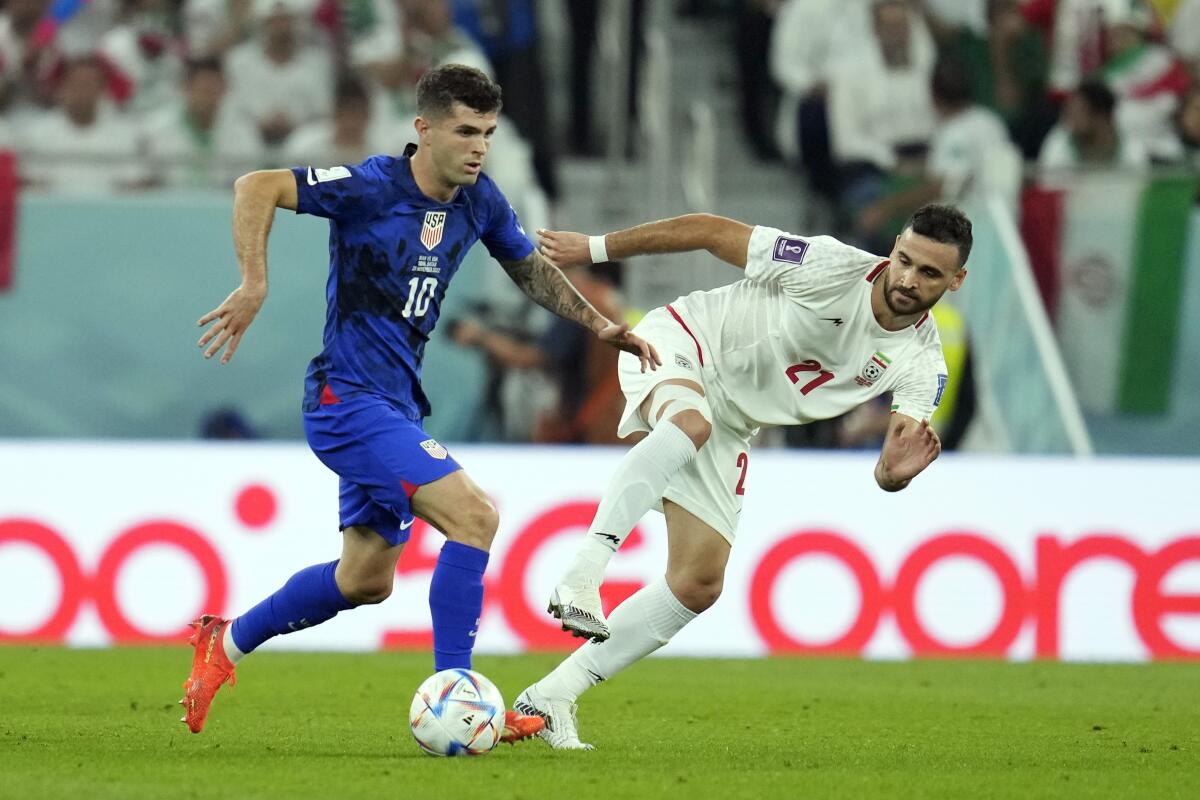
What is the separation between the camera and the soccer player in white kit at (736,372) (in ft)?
20.1

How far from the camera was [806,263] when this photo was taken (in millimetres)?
6457

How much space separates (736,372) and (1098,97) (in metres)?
8.08

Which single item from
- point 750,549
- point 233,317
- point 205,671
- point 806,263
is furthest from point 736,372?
point 750,549

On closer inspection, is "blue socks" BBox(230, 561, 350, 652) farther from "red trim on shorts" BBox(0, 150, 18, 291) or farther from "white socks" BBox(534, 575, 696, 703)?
"red trim on shorts" BBox(0, 150, 18, 291)

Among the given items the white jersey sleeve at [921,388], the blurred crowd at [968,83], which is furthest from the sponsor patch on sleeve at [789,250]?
the blurred crowd at [968,83]

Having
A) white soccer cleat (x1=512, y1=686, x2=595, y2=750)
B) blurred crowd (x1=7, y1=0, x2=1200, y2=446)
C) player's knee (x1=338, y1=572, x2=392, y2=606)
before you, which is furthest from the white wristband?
blurred crowd (x1=7, y1=0, x2=1200, y2=446)

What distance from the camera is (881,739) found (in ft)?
22.4

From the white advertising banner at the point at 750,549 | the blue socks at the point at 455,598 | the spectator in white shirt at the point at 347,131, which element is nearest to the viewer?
the blue socks at the point at 455,598

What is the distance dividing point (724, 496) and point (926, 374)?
31.8 inches

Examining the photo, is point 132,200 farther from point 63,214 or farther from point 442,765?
point 442,765

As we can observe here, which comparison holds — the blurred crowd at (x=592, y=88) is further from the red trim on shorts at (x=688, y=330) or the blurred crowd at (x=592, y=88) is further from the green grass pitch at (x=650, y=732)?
the red trim on shorts at (x=688, y=330)

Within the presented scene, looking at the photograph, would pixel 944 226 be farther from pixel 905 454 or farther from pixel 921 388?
pixel 905 454

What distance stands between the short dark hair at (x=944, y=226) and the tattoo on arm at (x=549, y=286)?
1.14 metres

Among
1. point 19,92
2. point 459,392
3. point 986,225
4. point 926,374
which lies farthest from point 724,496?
point 19,92
